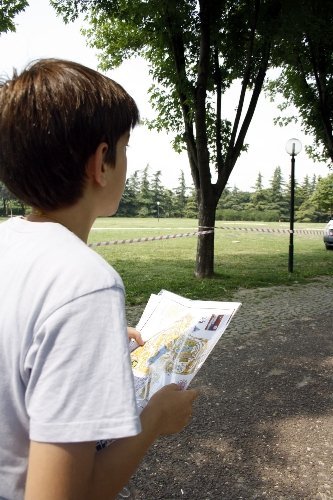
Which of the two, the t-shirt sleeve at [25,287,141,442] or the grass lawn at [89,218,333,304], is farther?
the grass lawn at [89,218,333,304]

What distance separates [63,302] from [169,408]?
0.48m

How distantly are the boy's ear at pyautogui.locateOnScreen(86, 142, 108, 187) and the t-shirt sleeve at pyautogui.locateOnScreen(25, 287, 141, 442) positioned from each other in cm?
30

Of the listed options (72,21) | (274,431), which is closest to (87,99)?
(274,431)

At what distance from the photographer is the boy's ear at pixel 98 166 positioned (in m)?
0.90

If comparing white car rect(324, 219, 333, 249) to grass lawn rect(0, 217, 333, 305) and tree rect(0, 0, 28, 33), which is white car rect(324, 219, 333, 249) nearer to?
grass lawn rect(0, 217, 333, 305)

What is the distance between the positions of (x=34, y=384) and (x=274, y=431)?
9.53 ft

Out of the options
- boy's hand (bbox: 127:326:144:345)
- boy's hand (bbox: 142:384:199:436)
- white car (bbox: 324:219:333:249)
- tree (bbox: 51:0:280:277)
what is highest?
tree (bbox: 51:0:280:277)

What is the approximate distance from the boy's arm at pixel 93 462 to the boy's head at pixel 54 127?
490 millimetres

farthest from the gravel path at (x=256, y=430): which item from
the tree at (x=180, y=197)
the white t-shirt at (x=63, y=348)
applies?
the tree at (x=180, y=197)

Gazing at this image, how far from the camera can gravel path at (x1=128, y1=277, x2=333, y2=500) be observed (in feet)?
8.46

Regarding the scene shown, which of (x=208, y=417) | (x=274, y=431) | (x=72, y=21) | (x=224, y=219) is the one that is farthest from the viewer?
(x=224, y=219)

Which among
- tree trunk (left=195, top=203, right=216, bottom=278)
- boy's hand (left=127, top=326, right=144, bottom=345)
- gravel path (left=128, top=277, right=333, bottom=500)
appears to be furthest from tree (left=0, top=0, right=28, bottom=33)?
boy's hand (left=127, top=326, right=144, bottom=345)

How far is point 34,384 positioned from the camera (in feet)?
2.39

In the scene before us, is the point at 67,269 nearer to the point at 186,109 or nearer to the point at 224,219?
the point at 186,109
